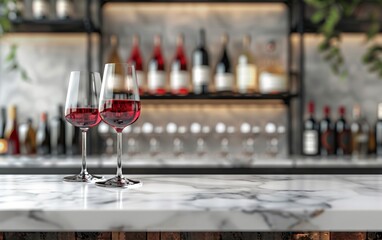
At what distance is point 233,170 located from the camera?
235 centimetres

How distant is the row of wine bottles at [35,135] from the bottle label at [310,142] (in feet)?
3.68

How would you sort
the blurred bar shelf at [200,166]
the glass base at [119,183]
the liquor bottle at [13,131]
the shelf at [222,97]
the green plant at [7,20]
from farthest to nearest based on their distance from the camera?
the liquor bottle at [13,131], the shelf at [222,97], the green plant at [7,20], the blurred bar shelf at [200,166], the glass base at [119,183]

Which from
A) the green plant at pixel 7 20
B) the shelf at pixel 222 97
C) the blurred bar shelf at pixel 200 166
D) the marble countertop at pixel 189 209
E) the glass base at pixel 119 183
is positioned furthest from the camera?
the shelf at pixel 222 97

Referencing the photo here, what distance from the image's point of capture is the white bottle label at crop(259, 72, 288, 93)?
2.58 metres

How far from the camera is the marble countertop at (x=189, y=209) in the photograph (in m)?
0.66

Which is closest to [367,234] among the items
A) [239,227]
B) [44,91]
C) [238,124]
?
[239,227]

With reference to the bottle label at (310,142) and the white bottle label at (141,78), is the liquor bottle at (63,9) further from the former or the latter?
the bottle label at (310,142)

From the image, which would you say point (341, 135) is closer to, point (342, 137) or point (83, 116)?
point (342, 137)

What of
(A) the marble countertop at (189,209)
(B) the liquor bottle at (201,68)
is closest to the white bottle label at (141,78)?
(B) the liquor bottle at (201,68)

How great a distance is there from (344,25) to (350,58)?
8.6 inches

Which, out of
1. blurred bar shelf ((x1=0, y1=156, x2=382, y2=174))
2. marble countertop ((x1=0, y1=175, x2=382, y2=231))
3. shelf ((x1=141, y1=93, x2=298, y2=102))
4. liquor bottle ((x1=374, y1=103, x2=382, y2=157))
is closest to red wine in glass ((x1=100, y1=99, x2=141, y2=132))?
marble countertop ((x1=0, y1=175, x2=382, y2=231))

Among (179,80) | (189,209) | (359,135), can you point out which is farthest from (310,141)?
(189,209)

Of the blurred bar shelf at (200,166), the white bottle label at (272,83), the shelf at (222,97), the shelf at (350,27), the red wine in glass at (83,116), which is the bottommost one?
the blurred bar shelf at (200,166)

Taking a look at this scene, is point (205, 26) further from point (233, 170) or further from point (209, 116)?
point (233, 170)
